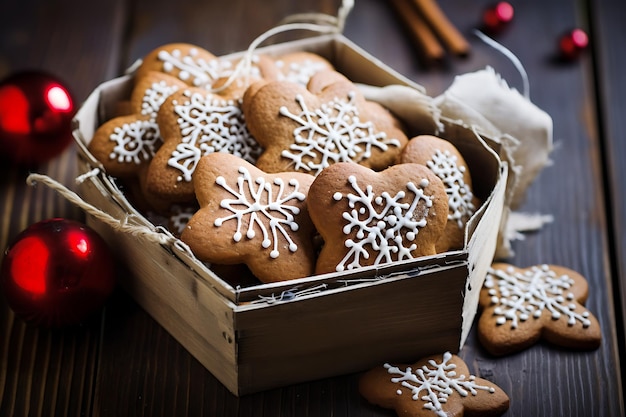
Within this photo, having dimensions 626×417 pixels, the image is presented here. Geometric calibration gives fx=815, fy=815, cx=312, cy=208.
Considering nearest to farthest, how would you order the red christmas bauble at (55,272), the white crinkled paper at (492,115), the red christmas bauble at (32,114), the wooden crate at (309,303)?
the wooden crate at (309,303) → the red christmas bauble at (55,272) → the white crinkled paper at (492,115) → the red christmas bauble at (32,114)

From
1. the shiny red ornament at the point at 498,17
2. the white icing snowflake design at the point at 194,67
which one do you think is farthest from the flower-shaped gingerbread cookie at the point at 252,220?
the shiny red ornament at the point at 498,17

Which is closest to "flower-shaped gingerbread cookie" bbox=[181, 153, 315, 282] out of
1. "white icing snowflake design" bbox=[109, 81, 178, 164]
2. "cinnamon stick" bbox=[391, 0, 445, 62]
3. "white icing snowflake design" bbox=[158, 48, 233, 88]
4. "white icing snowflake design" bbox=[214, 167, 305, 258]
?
"white icing snowflake design" bbox=[214, 167, 305, 258]

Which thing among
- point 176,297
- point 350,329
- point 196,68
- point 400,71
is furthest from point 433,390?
point 400,71

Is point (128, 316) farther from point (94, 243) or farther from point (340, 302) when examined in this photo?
point (340, 302)

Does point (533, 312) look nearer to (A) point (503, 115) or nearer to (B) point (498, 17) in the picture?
(A) point (503, 115)

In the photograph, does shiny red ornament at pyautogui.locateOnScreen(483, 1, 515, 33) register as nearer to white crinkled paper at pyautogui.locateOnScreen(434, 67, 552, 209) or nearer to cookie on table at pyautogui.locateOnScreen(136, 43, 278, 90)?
white crinkled paper at pyautogui.locateOnScreen(434, 67, 552, 209)

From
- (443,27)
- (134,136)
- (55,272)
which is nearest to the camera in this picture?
(55,272)

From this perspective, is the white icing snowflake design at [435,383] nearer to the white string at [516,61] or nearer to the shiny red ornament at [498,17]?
the white string at [516,61]
